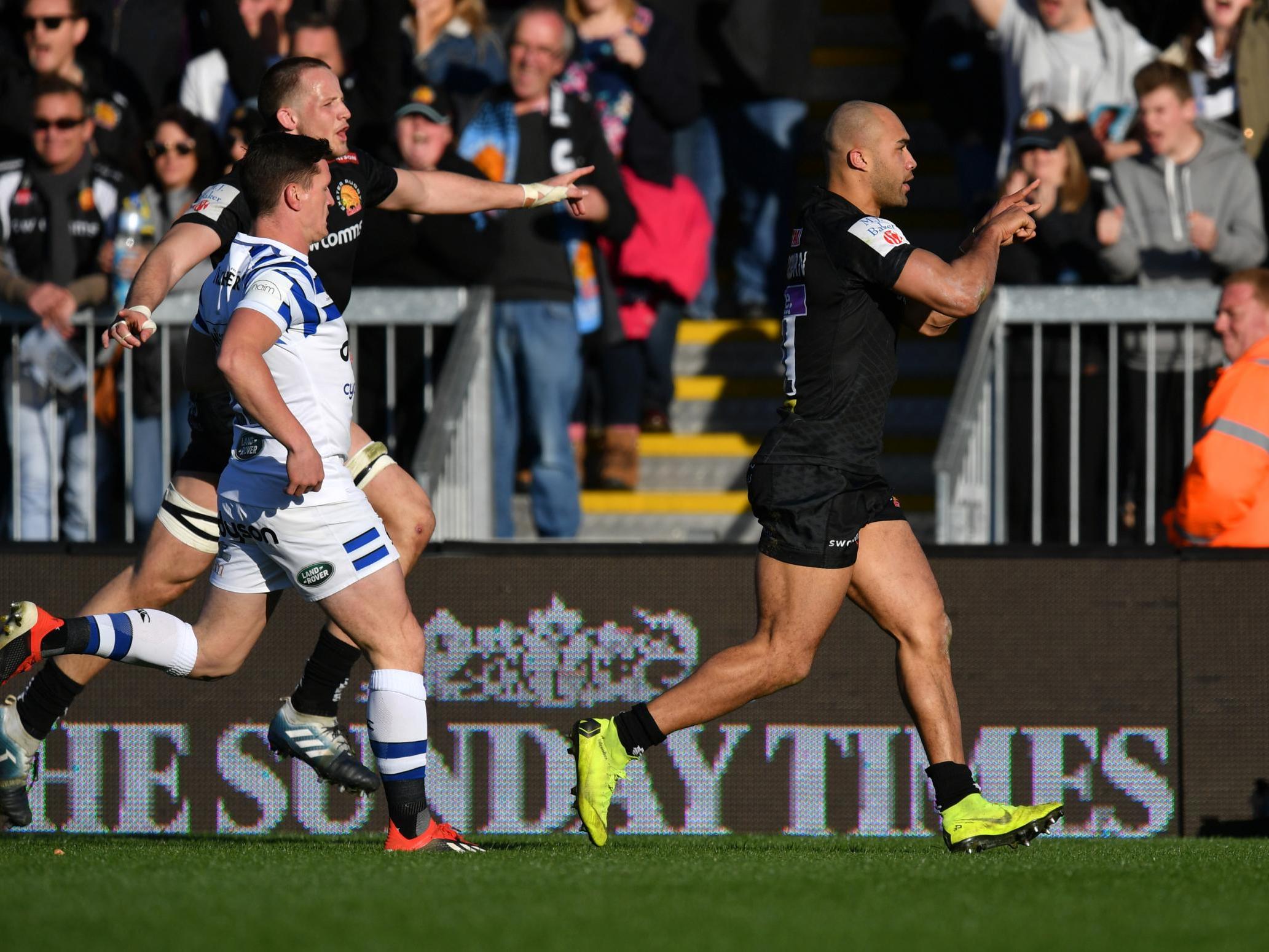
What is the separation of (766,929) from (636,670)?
3.42 metres

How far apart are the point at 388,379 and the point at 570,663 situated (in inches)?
87.0

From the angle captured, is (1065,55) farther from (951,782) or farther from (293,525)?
(293,525)

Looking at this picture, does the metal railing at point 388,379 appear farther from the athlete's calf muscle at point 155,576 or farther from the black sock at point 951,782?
the black sock at point 951,782

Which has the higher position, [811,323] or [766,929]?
[811,323]

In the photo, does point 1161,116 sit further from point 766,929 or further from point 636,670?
point 766,929

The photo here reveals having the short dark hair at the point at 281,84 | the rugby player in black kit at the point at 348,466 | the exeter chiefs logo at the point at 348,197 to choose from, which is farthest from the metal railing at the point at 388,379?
the short dark hair at the point at 281,84

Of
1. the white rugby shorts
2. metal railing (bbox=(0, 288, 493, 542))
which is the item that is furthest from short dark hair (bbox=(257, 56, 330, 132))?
metal railing (bbox=(0, 288, 493, 542))

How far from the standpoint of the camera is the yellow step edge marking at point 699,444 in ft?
35.8

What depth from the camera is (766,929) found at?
14.6 feet

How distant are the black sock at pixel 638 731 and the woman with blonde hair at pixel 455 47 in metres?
5.56

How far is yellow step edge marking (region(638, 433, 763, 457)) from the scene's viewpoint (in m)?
10.9

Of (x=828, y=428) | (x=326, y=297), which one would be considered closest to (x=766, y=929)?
(x=828, y=428)

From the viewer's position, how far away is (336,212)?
6.57 metres

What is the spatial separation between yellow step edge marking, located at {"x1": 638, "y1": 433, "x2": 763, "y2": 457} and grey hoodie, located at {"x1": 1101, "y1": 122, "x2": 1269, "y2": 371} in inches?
93.2
